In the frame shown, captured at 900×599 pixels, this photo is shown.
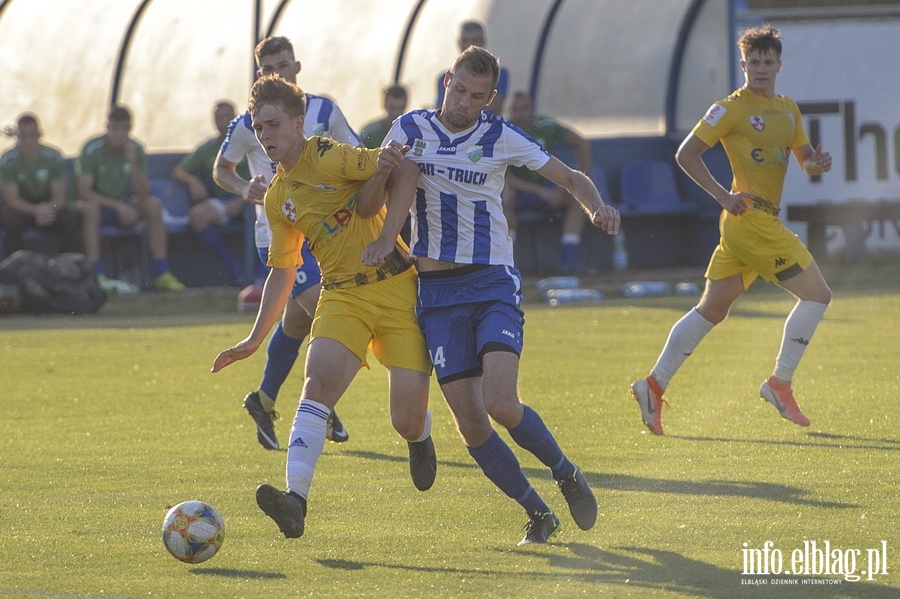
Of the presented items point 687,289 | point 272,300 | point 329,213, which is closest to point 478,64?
point 329,213

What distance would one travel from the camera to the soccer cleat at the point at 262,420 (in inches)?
305

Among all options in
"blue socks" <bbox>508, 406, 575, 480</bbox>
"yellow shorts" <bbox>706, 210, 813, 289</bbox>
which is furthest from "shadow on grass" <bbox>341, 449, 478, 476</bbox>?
"yellow shorts" <bbox>706, 210, 813, 289</bbox>

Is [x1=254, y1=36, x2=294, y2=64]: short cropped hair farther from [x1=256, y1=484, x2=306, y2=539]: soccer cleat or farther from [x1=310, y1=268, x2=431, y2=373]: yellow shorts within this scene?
[x1=256, y1=484, x2=306, y2=539]: soccer cleat

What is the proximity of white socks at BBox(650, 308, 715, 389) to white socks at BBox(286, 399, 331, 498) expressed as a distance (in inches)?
118

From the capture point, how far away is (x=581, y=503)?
5582 mm

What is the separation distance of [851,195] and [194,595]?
1464 cm

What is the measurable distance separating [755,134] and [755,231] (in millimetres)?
528

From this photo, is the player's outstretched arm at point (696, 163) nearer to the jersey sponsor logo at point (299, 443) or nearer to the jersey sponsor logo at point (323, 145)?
the jersey sponsor logo at point (323, 145)

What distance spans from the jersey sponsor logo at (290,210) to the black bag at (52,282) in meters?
9.49

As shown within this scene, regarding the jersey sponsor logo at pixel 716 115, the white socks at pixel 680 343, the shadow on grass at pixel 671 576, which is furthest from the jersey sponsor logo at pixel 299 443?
the jersey sponsor logo at pixel 716 115

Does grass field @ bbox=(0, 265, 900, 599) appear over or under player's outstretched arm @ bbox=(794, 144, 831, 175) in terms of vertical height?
under

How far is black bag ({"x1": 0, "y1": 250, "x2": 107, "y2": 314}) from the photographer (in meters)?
15.0

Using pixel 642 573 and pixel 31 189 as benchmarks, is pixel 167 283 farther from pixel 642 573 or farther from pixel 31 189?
pixel 642 573

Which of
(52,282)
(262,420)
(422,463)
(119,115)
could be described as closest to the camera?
(422,463)
